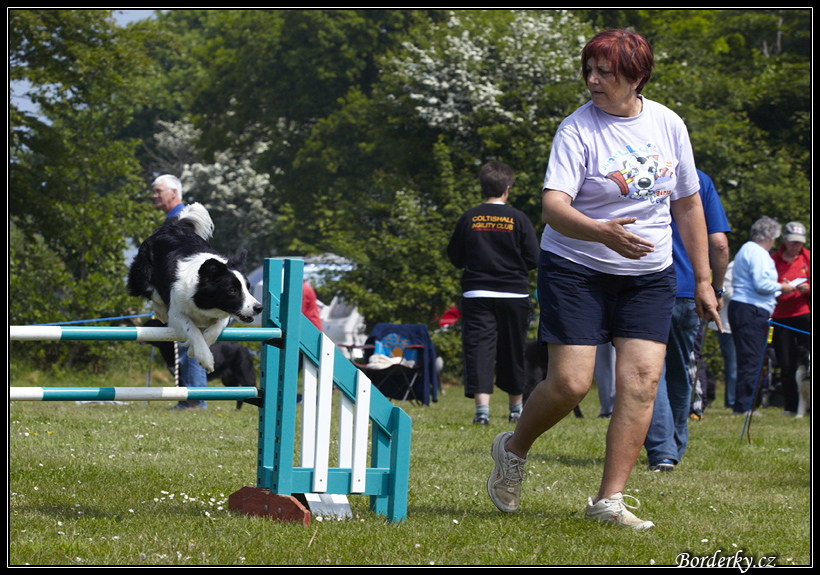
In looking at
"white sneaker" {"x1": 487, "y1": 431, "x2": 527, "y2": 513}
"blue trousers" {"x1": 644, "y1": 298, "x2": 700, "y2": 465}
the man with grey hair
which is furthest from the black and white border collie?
the man with grey hair

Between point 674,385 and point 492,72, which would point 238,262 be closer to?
point 674,385

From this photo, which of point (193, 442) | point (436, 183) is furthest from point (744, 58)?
point (193, 442)

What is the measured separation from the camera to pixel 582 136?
3301mm

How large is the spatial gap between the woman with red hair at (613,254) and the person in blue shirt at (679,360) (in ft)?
4.40

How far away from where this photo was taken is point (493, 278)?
23.4 feet

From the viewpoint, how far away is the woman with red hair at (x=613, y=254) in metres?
3.28

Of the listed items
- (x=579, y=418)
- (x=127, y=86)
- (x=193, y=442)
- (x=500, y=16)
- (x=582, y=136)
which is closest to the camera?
(x=582, y=136)

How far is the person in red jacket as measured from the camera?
8.65 meters

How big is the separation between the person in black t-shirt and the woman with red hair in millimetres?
3604

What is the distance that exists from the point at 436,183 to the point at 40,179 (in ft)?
26.7

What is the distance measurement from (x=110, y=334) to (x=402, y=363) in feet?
22.8

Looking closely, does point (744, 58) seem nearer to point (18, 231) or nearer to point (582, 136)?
point (18, 231)

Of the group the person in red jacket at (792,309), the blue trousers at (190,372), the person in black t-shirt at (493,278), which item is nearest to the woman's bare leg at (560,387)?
the person in black t-shirt at (493,278)

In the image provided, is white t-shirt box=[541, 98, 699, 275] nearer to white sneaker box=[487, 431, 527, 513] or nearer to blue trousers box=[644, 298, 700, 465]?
white sneaker box=[487, 431, 527, 513]
